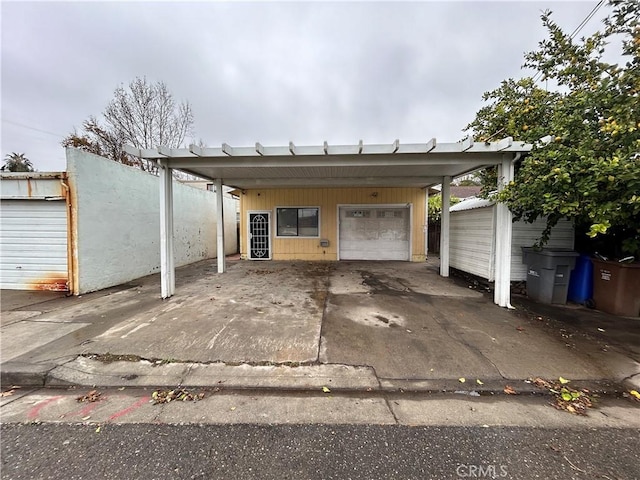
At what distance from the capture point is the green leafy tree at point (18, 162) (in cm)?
1358

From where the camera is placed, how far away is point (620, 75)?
3.93 meters

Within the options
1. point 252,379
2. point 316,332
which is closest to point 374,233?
point 316,332

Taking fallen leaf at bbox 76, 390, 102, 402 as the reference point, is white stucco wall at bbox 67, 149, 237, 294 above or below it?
above

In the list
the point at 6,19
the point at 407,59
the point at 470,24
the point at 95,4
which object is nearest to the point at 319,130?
the point at 407,59

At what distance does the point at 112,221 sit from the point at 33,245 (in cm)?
159

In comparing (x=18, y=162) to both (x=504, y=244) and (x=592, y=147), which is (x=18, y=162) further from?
(x=592, y=147)

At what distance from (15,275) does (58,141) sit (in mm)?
14292

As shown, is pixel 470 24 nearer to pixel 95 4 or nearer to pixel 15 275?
pixel 95 4

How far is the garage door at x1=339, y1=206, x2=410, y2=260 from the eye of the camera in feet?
34.2

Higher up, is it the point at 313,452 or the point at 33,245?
the point at 33,245

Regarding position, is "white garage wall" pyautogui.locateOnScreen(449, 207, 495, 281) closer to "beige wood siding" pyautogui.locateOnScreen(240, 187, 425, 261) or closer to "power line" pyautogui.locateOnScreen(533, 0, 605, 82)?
"beige wood siding" pyautogui.locateOnScreen(240, 187, 425, 261)

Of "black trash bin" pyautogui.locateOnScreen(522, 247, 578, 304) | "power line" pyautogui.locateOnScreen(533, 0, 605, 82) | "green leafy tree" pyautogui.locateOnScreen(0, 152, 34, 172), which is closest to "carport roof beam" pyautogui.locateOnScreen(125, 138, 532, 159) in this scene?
"black trash bin" pyautogui.locateOnScreen(522, 247, 578, 304)

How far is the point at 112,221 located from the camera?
6.50 meters
